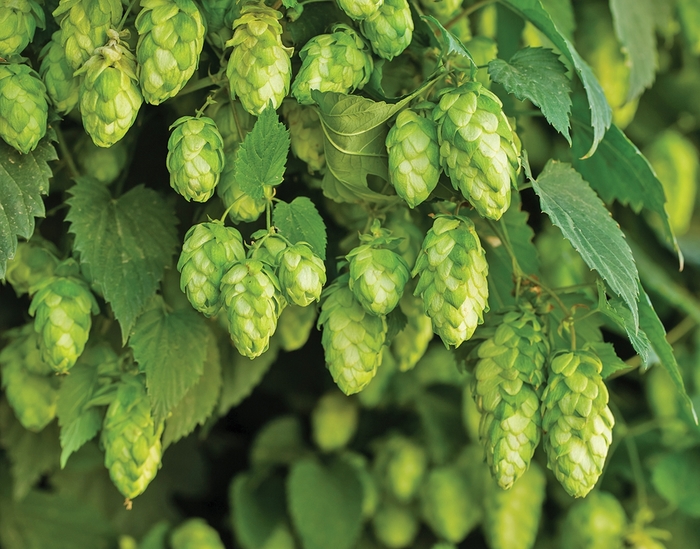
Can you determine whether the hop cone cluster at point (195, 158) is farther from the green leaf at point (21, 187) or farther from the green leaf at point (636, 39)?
the green leaf at point (636, 39)

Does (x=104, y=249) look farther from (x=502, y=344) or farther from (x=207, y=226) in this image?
(x=502, y=344)

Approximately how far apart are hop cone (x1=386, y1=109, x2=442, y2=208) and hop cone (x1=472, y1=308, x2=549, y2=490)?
143 millimetres

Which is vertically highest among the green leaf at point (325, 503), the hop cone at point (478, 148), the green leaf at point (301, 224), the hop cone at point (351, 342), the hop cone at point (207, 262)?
the hop cone at point (478, 148)

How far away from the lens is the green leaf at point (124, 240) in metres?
0.60

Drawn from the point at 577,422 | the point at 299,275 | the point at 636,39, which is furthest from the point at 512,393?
the point at 636,39

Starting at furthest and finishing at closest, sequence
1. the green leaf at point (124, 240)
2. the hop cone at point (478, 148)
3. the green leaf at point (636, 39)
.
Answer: the green leaf at point (636, 39) < the green leaf at point (124, 240) < the hop cone at point (478, 148)

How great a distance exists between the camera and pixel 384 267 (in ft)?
1.76

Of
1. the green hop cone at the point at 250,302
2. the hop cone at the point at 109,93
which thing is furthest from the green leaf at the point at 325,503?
the hop cone at the point at 109,93

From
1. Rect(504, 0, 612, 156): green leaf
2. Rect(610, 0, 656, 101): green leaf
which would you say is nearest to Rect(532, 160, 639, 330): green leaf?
Rect(504, 0, 612, 156): green leaf

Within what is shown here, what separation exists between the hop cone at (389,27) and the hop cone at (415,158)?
0.06 metres

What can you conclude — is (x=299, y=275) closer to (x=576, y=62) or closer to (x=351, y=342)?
(x=351, y=342)

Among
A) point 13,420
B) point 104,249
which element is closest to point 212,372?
point 104,249

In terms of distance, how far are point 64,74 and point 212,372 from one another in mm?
305

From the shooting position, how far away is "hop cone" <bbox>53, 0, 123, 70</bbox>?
53 centimetres
